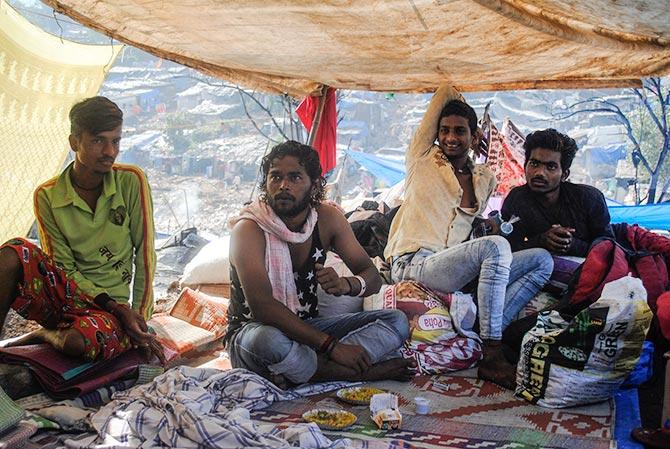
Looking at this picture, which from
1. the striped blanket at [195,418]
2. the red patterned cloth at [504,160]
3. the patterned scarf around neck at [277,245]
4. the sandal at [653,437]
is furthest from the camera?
the red patterned cloth at [504,160]

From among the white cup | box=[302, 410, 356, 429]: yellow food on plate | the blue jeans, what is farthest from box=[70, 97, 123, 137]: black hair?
the white cup

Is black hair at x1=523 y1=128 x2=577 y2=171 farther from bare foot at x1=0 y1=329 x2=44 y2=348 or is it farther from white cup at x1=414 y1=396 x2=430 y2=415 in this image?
bare foot at x1=0 y1=329 x2=44 y2=348

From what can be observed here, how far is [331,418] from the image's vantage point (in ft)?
10.8

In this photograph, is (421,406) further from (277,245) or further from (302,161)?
(302,161)

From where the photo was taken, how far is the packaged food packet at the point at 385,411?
10.8ft

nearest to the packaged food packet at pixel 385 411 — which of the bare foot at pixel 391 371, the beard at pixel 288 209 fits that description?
the bare foot at pixel 391 371

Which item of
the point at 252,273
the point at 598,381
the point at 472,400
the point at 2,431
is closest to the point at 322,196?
the point at 252,273

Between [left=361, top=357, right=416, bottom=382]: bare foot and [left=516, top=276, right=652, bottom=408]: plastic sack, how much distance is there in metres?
0.71

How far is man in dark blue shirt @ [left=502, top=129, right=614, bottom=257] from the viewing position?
4.83 metres

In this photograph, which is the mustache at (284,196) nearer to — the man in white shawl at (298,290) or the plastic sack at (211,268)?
the man in white shawl at (298,290)

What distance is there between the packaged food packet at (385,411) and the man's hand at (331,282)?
0.60 metres

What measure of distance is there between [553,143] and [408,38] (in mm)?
1156

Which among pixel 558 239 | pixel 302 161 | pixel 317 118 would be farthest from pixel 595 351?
pixel 317 118

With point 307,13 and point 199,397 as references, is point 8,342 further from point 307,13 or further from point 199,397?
point 307,13
